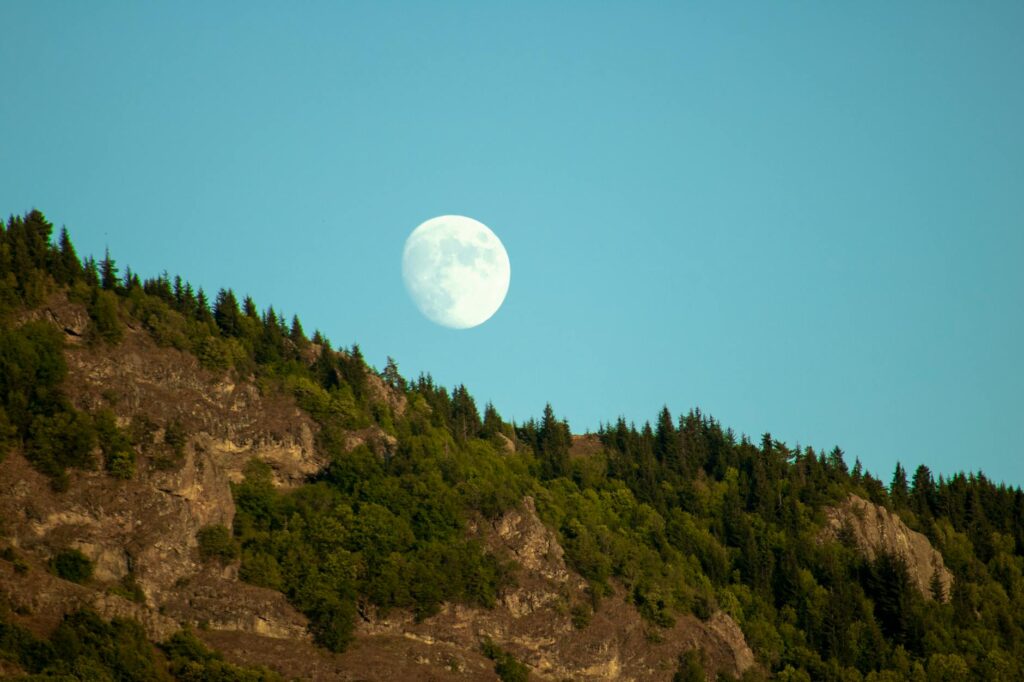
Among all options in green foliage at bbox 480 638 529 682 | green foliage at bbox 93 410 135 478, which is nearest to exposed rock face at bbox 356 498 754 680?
green foliage at bbox 480 638 529 682

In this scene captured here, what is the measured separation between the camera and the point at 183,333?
183625 mm

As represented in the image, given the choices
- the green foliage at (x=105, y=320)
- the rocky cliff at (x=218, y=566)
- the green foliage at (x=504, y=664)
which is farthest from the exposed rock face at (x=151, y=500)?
the green foliage at (x=504, y=664)

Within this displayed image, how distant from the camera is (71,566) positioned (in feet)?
479

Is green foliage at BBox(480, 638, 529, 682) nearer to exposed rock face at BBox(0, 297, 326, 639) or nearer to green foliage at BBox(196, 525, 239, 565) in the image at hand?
exposed rock face at BBox(0, 297, 326, 639)

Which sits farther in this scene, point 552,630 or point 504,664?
point 552,630

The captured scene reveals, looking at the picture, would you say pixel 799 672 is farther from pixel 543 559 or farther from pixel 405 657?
pixel 405 657

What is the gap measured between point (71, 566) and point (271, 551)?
86.7ft

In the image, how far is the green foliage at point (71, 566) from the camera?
14538 cm

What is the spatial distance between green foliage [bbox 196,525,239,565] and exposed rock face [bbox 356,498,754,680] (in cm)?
1776

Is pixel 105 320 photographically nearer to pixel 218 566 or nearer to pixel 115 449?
pixel 115 449

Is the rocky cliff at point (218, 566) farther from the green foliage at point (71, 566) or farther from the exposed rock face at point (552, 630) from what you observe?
the green foliage at point (71, 566)

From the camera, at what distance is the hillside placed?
14600 centimetres

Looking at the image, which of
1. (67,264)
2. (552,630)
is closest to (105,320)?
(67,264)

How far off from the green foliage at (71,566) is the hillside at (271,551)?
21cm
